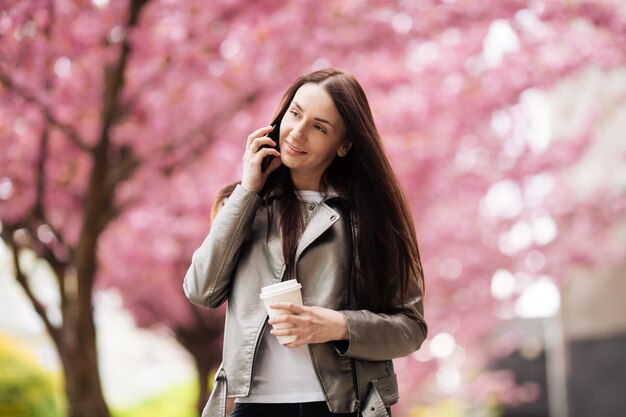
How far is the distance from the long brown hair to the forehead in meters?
0.01

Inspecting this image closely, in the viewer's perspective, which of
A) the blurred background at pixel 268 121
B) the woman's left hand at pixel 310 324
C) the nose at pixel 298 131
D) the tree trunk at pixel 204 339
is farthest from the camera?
the tree trunk at pixel 204 339

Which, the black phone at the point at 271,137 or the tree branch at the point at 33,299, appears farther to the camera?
the tree branch at the point at 33,299

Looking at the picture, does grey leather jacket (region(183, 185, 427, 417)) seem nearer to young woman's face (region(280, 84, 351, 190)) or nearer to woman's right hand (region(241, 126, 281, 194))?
woman's right hand (region(241, 126, 281, 194))

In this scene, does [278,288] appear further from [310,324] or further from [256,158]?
[256,158]

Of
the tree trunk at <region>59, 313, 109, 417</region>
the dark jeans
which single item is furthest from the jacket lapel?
the tree trunk at <region>59, 313, 109, 417</region>

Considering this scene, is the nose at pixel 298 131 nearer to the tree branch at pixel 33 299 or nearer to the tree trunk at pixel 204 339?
the tree branch at pixel 33 299

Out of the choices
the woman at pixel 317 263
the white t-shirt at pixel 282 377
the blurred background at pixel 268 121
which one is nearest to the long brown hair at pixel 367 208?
the woman at pixel 317 263

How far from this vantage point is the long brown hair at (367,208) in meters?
2.33

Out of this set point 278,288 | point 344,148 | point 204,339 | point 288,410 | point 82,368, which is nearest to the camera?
point 278,288

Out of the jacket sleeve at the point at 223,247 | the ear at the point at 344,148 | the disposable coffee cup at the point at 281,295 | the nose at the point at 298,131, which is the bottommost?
the disposable coffee cup at the point at 281,295

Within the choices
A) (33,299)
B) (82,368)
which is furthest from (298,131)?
(33,299)

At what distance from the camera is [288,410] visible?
7.27 feet

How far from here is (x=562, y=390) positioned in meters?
17.8

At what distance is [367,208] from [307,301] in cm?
32
